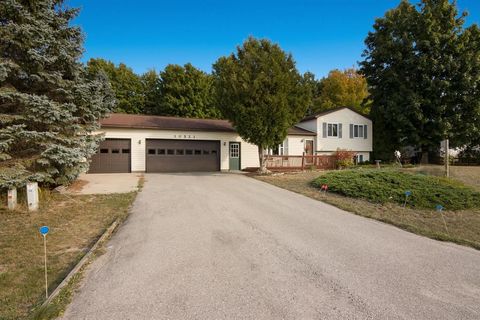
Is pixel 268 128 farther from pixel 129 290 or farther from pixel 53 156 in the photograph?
pixel 129 290

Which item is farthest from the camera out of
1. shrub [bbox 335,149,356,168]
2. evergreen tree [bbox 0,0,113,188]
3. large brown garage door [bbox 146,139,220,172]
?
shrub [bbox 335,149,356,168]

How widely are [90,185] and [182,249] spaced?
8.54 m

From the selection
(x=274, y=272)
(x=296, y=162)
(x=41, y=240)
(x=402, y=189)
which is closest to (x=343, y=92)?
(x=296, y=162)

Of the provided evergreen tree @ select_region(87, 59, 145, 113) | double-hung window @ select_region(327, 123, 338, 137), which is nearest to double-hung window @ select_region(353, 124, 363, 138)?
double-hung window @ select_region(327, 123, 338, 137)

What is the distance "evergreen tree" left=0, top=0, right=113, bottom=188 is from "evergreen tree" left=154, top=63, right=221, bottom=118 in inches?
861

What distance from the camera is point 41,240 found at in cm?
478

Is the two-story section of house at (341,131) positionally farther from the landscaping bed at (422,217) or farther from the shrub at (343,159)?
the landscaping bed at (422,217)

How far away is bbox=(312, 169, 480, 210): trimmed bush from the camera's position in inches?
322

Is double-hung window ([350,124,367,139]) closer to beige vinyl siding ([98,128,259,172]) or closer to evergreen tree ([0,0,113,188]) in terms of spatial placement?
beige vinyl siding ([98,128,259,172])

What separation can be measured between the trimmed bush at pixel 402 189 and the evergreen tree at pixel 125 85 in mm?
26887

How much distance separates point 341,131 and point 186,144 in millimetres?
13139

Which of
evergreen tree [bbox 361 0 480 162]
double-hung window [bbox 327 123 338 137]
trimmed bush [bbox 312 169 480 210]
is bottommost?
trimmed bush [bbox 312 169 480 210]

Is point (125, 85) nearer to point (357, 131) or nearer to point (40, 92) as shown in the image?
point (40, 92)

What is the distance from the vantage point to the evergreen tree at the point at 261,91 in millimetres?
13234
